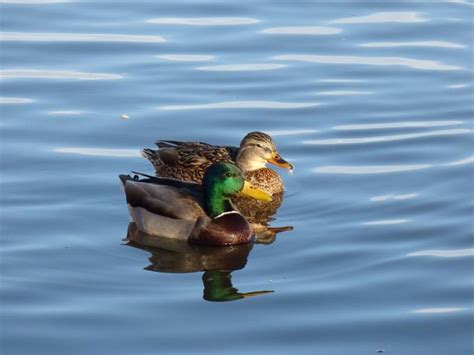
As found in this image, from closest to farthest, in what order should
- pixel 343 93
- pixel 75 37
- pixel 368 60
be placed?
pixel 343 93 < pixel 368 60 < pixel 75 37

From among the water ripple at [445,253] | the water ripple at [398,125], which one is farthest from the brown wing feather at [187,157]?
the water ripple at [445,253]

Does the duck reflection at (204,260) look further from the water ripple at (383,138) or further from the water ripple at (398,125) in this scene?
the water ripple at (398,125)

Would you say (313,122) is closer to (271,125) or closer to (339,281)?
(271,125)

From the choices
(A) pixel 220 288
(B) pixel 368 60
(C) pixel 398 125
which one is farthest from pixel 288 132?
(A) pixel 220 288

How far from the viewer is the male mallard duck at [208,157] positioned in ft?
43.6

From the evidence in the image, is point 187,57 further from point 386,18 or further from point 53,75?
point 386,18

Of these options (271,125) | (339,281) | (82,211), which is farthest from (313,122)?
(339,281)

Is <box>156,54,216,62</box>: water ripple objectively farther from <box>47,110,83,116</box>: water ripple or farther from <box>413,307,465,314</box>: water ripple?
<box>413,307,465,314</box>: water ripple

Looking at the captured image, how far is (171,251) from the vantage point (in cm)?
1155

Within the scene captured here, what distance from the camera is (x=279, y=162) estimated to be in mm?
13289

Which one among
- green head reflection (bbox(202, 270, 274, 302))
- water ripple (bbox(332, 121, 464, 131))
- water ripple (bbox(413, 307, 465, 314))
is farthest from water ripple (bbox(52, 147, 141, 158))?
water ripple (bbox(413, 307, 465, 314))

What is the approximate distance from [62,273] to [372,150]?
13.9 ft

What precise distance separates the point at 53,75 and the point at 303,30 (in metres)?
3.59

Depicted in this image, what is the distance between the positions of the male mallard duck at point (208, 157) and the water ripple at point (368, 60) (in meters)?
3.41
